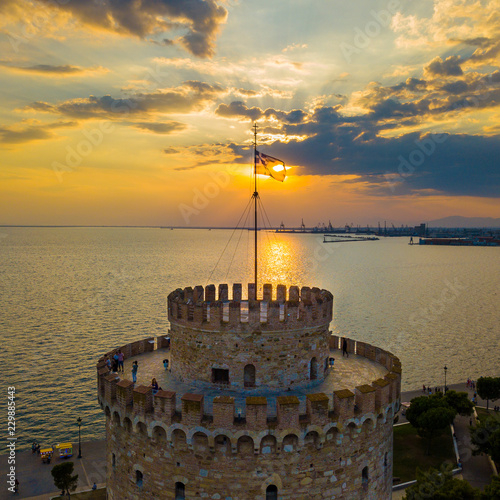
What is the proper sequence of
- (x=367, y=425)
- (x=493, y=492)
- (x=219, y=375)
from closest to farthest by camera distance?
(x=367, y=425) → (x=219, y=375) → (x=493, y=492)

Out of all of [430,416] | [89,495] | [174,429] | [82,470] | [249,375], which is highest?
[249,375]

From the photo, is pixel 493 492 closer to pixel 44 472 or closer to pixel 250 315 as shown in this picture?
pixel 250 315

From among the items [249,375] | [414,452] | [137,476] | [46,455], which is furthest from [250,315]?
[414,452]

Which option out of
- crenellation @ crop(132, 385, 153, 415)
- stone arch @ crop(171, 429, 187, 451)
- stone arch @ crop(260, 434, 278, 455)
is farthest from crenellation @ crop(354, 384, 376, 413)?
crenellation @ crop(132, 385, 153, 415)

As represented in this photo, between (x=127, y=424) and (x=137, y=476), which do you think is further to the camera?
(x=137, y=476)

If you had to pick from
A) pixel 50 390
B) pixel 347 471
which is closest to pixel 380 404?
pixel 347 471

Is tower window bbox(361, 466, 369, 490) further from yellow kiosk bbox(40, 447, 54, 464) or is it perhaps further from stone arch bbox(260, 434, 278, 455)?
yellow kiosk bbox(40, 447, 54, 464)

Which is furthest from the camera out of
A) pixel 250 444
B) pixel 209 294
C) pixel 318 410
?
pixel 209 294
